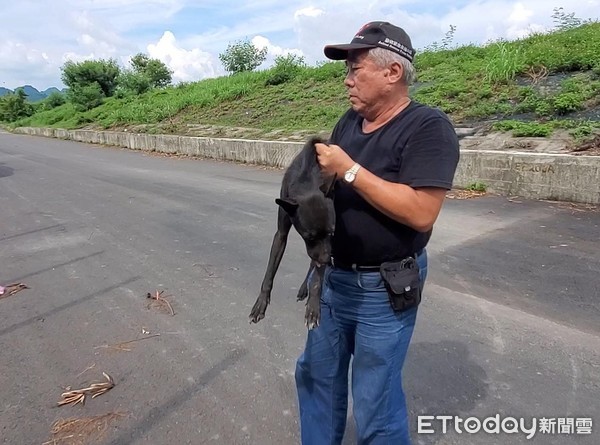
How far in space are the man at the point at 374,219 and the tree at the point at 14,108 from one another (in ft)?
180

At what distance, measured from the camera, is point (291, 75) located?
21.8m

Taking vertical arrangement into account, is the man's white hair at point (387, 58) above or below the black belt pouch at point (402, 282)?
above

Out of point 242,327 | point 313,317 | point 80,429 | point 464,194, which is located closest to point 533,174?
point 464,194

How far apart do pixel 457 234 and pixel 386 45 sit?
185 inches

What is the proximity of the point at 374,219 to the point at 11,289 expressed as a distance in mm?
4364

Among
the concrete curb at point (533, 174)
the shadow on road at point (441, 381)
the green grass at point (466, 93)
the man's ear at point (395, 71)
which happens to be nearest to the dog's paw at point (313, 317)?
the man's ear at point (395, 71)

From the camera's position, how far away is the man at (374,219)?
5.66 ft

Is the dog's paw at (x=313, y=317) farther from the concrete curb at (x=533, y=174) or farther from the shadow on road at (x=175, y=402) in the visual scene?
Answer: the concrete curb at (x=533, y=174)

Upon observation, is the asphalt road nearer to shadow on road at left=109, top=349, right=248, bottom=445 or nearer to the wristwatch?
shadow on road at left=109, top=349, right=248, bottom=445

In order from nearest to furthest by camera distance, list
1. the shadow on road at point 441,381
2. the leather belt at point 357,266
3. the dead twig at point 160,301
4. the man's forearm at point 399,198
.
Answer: the man's forearm at point 399,198, the leather belt at point 357,266, the shadow on road at point 441,381, the dead twig at point 160,301

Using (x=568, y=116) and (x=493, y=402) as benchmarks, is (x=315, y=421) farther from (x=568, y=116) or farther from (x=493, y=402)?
(x=568, y=116)

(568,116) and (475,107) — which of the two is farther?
(475,107)

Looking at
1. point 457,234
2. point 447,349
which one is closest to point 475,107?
point 457,234

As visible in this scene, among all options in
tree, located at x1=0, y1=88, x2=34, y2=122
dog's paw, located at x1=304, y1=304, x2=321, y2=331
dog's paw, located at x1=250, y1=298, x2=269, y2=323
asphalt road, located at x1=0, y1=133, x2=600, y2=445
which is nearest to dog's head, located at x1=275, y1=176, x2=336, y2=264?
dog's paw, located at x1=304, y1=304, x2=321, y2=331
